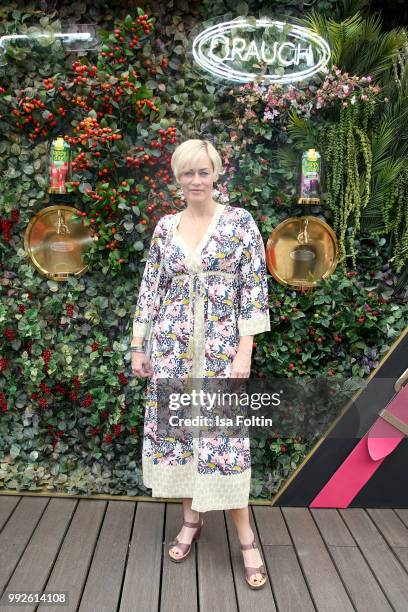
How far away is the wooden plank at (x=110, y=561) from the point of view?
218 centimetres

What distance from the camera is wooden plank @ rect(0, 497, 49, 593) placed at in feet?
7.81

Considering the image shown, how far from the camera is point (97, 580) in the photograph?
2305 millimetres

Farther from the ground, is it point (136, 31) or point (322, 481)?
point (136, 31)

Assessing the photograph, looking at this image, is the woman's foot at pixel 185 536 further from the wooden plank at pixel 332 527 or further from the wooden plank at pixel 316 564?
the wooden plank at pixel 332 527

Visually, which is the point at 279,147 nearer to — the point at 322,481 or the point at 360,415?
the point at 360,415

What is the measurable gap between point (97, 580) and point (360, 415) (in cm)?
140

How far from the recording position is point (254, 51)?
113 inches

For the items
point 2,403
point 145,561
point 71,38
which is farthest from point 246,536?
point 71,38

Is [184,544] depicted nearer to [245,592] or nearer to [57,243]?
[245,592]

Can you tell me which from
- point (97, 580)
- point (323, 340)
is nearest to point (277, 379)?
point (323, 340)

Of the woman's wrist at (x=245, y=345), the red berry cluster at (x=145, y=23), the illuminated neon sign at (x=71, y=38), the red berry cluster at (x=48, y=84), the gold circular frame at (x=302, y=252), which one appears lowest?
the woman's wrist at (x=245, y=345)

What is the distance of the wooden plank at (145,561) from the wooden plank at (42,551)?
1.02 feet

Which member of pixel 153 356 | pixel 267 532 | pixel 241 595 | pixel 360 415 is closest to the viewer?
Result: pixel 241 595

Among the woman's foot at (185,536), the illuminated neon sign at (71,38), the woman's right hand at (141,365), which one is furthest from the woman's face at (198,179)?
the woman's foot at (185,536)
